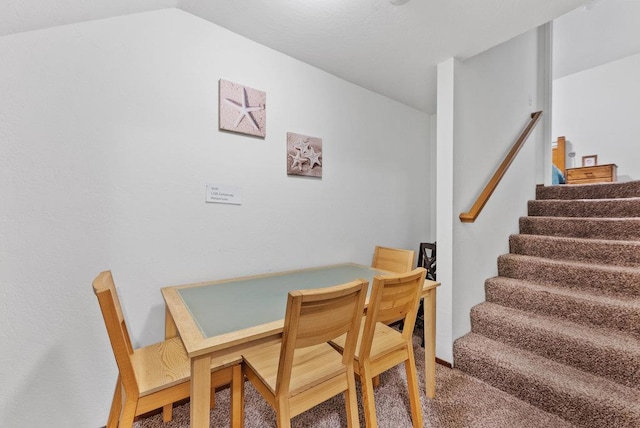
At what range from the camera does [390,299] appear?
4.01ft

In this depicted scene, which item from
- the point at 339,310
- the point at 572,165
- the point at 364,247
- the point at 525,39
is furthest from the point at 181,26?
the point at 572,165

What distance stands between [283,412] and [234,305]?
488 mm

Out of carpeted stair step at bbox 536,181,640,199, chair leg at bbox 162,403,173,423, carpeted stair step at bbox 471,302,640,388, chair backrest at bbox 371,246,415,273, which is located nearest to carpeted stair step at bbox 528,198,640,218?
carpeted stair step at bbox 536,181,640,199

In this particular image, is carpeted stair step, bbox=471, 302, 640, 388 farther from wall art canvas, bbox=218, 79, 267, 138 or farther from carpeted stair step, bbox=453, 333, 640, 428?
wall art canvas, bbox=218, 79, 267, 138

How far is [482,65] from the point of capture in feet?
7.46

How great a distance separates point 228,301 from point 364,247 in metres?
1.49

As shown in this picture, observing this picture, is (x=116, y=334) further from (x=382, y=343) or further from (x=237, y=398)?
(x=382, y=343)

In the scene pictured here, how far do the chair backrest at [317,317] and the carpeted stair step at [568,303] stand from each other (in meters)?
1.69

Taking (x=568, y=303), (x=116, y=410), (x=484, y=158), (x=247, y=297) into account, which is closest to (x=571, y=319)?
(x=568, y=303)

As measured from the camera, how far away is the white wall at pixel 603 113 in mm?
4027

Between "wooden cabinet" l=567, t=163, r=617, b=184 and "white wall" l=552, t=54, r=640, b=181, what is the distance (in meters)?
0.26

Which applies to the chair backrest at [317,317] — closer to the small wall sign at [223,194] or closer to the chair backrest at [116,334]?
the chair backrest at [116,334]

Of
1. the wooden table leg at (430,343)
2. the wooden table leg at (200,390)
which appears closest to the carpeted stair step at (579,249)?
the wooden table leg at (430,343)

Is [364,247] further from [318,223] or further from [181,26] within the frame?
[181,26]
